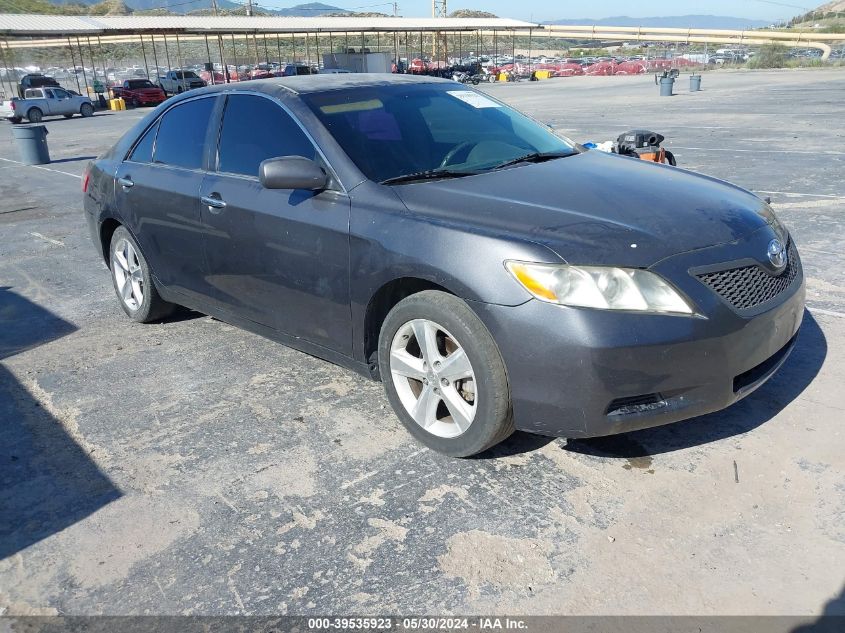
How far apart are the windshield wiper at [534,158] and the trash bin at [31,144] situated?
48.3ft

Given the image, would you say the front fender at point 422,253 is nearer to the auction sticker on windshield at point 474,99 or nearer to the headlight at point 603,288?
the headlight at point 603,288

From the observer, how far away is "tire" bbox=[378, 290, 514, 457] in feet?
10.2

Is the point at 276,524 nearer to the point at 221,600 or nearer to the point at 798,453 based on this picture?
the point at 221,600

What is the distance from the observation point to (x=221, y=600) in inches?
104

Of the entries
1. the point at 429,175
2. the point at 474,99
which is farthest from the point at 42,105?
the point at 429,175

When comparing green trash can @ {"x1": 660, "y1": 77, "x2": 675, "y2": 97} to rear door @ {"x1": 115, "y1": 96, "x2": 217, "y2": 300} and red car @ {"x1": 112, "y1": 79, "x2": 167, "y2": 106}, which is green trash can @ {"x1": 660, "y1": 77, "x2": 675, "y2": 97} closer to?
red car @ {"x1": 112, "y1": 79, "x2": 167, "y2": 106}

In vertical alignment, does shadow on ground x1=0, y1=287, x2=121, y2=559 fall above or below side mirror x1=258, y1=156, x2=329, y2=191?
below

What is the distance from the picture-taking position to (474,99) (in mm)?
4660

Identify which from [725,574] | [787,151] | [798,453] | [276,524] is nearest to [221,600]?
[276,524]

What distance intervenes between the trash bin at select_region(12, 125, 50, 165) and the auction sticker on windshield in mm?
14065

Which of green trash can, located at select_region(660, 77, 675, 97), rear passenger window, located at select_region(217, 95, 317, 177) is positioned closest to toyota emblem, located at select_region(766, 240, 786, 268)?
rear passenger window, located at select_region(217, 95, 317, 177)

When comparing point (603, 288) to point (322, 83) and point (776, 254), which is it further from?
point (322, 83)

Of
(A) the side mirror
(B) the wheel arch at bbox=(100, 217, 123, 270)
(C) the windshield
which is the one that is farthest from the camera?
(B) the wheel arch at bbox=(100, 217, 123, 270)

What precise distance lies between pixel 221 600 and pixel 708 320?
2.08 m
